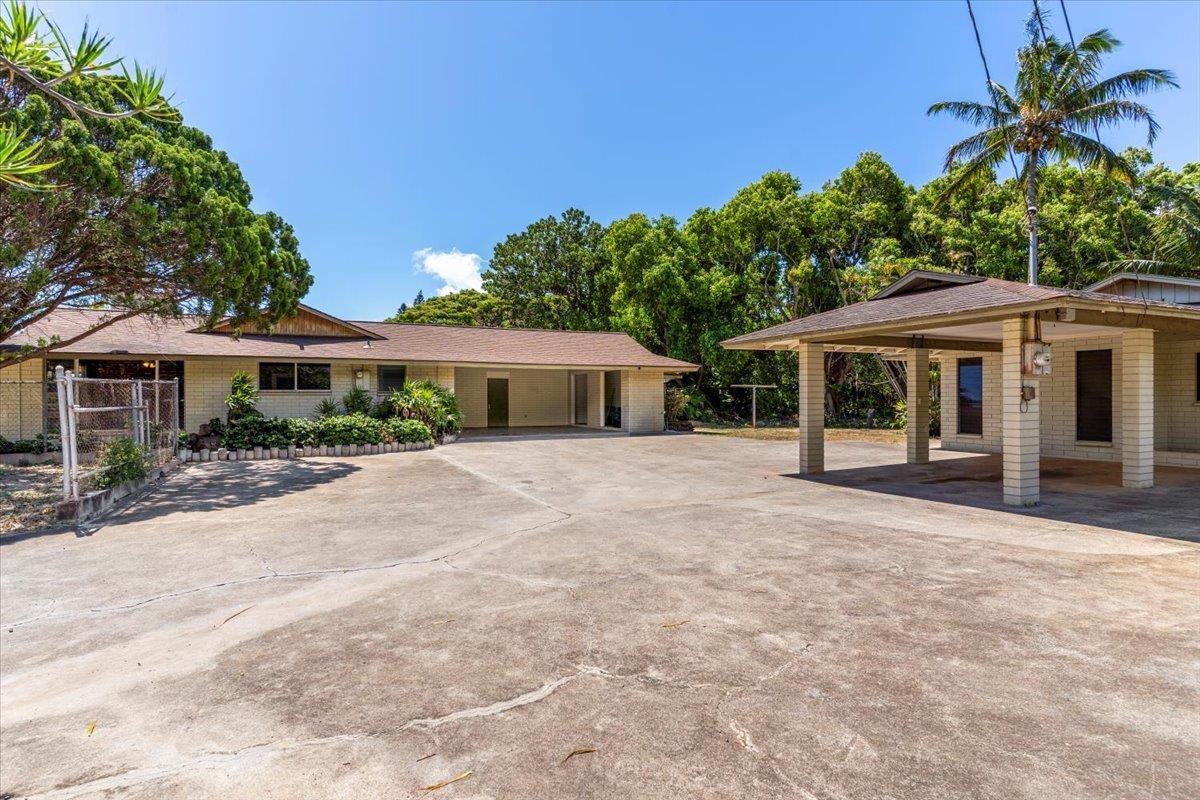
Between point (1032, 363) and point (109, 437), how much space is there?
45.5 ft

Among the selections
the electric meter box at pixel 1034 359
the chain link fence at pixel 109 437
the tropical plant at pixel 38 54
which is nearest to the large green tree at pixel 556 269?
the chain link fence at pixel 109 437

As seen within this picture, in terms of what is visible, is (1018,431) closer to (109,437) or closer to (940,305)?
(940,305)

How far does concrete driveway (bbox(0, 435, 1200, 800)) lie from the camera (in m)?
2.38

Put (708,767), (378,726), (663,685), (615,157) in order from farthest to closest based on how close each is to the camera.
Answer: (615,157)
(663,685)
(378,726)
(708,767)

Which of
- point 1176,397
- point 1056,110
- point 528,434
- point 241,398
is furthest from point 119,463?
point 1056,110

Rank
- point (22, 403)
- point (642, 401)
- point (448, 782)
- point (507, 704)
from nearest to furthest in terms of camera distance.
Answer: point (448, 782) < point (507, 704) < point (22, 403) < point (642, 401)

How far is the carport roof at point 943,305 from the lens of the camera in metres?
7.19

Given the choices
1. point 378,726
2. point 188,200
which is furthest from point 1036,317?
point 188,200

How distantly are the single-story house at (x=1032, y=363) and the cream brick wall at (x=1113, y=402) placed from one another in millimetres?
22

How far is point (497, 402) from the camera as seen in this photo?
903 inches

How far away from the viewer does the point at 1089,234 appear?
19516 mm

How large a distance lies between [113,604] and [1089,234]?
85.8 ft

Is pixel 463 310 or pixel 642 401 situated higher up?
pixel 463 310

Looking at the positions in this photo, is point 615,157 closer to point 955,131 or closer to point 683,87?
point 683,87
